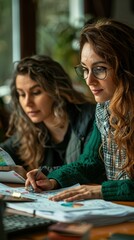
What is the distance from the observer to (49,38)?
15.3ft

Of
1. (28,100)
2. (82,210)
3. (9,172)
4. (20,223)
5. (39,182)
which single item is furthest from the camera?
(28,100)

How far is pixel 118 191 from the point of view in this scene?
188 centimetres

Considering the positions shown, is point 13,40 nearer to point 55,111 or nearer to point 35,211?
point 55,111

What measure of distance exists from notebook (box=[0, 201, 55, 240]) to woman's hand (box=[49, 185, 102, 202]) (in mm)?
238

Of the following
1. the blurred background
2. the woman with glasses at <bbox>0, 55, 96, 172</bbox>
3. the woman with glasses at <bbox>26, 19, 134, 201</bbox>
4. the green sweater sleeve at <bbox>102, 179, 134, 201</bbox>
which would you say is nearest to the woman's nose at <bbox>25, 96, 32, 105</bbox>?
the woman with glasses at <bbox>0, 55, 96, 172</bbox>

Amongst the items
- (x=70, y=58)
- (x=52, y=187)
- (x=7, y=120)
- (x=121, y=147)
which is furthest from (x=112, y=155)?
(x=70, y=58)

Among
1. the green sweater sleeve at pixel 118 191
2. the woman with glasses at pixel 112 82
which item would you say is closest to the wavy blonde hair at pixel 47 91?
the woman with glasses at pixel 112 82

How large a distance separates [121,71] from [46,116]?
82 cm

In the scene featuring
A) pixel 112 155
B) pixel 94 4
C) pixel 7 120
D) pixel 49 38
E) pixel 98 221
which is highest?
pixel 94 4

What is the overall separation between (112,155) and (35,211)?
0.66 meters

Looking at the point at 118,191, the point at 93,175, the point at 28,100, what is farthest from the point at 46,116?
the point at 118,191

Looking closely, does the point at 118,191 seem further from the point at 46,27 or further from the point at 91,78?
the point at 46,27

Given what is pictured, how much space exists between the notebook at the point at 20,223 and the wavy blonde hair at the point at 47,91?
123 centimetres

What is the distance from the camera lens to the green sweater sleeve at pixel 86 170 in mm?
2086
